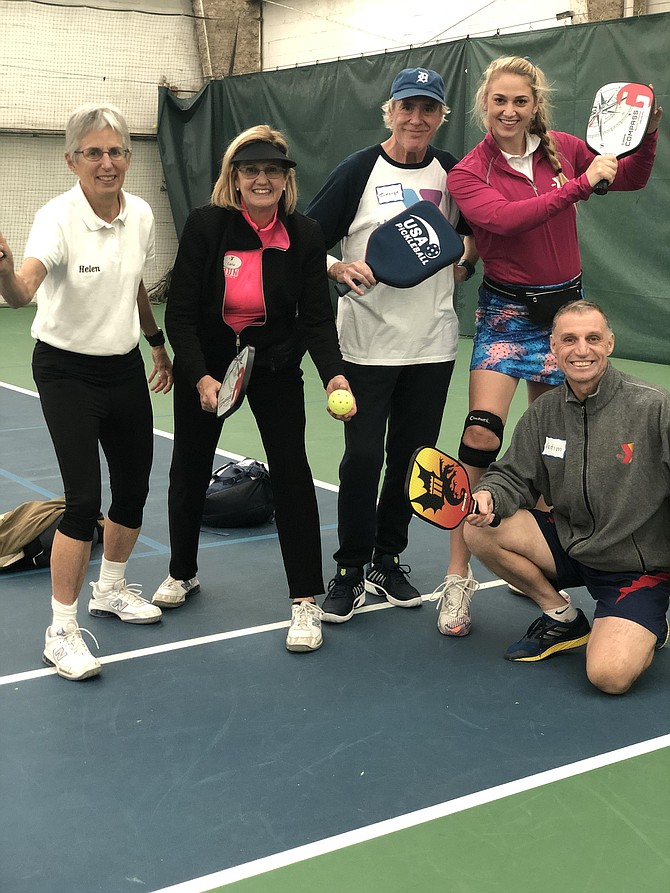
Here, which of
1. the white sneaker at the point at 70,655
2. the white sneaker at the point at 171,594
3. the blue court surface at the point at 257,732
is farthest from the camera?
the white sneaker at the point at 171,594

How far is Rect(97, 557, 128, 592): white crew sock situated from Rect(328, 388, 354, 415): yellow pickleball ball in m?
1.02

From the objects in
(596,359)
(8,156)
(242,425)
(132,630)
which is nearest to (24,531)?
(132,630)

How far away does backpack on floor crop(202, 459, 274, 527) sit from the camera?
5.02 metres

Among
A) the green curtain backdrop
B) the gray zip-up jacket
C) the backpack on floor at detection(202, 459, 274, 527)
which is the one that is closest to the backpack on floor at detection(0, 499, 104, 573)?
the backpack on floor at detection(202, 459, 274, 527)

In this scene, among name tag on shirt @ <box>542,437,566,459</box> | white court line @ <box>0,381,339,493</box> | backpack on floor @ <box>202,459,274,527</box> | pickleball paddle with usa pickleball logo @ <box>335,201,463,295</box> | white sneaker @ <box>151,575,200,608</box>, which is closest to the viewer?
name tag on shirt @ <box>542,437,566,459</box>

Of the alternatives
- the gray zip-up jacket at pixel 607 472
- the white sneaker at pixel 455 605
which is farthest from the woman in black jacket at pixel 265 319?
the gray zip-up jacket at pixel 607 472

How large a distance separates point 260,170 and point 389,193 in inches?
22.2

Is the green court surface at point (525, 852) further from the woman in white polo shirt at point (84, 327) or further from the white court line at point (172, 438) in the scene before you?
the white court line at point (172, 438)

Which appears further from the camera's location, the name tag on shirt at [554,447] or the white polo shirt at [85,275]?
the name tag on shirt at [554,447]

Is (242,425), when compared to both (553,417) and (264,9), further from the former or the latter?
(264,9)

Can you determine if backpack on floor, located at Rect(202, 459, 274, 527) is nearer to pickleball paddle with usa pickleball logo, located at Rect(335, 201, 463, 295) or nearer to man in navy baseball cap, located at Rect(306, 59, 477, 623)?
man in navy baseball cap, located at Rect(306, 59, 477, 623)

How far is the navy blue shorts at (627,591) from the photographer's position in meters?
3.30

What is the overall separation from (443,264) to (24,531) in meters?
2.04

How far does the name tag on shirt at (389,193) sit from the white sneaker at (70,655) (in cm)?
177
